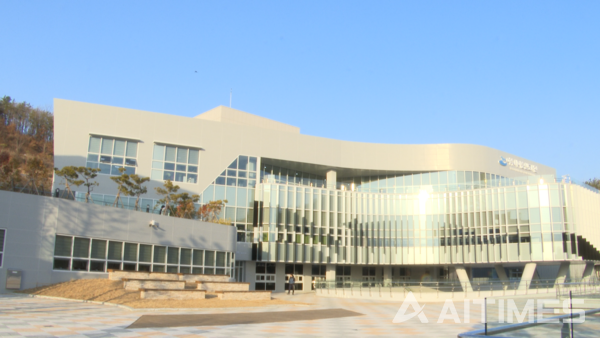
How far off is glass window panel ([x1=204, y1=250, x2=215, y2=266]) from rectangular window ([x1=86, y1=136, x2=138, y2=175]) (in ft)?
43.7

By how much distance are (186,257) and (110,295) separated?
1029 cm

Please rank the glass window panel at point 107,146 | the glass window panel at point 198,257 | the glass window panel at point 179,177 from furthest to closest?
the glass window panel at point 179,177
the glass window panel at point 107,146
the glass window panel at point 198,257

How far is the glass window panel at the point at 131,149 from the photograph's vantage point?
4272cm

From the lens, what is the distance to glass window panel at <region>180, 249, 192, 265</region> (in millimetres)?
30891

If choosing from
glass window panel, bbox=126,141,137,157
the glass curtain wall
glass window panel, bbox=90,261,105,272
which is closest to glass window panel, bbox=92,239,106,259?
glass window panel, bbox=90,261,105,272

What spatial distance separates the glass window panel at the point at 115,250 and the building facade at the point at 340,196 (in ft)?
35.1

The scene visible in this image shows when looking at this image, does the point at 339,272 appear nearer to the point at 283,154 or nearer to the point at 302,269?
the point at 302,269

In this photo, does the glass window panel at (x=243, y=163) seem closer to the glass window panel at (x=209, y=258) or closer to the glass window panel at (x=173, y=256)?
the glass window panel at (x=209, y=258)

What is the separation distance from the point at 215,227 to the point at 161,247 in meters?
4.74

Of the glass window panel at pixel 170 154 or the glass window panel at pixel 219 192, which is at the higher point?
the glass window panel at pixel 170 154

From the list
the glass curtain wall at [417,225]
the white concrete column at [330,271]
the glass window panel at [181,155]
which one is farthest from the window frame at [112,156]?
the white concrete column at [330,271]

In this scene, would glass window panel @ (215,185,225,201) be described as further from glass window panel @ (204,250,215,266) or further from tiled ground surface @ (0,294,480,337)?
tiled ground surface @ (0,294,480,337)

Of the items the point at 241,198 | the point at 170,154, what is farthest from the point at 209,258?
the point at 170,154

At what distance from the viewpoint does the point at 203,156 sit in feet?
149
